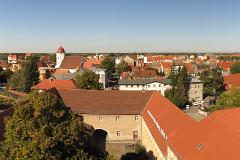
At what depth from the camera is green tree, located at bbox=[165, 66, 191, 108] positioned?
64.9 metres

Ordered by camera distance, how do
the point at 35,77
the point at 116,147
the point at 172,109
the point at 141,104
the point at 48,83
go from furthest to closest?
the point at 35,77, the point at 48,83, the point at 141,104, the point at 116,147, the point at 172,109

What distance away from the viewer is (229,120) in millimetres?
24859

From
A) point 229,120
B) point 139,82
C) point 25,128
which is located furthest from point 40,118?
point 139,82

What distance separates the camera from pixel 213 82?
7575 centimetres

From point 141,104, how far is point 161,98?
4174 millimetres

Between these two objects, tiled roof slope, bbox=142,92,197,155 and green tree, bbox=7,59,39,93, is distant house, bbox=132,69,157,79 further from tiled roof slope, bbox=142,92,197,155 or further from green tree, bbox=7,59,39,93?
tiled roof slope, bbox=142,92,197,155

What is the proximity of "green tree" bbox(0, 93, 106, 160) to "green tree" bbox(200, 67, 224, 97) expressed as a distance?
5301 centimetres

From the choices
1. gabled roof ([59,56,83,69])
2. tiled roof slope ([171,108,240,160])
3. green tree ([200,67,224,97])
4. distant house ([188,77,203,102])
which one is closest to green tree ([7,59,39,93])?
gabled roof ([59,56,83,69])

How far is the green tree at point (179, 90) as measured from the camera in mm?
64875

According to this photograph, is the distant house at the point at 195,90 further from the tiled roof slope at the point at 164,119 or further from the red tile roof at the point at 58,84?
the tiled roof slope at the point at 164,119

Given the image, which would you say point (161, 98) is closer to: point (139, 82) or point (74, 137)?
point (74, 137)

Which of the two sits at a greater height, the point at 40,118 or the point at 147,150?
the point at 40,118

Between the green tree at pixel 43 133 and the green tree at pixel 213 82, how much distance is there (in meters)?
53.0

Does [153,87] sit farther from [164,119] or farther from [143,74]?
[164,119]
